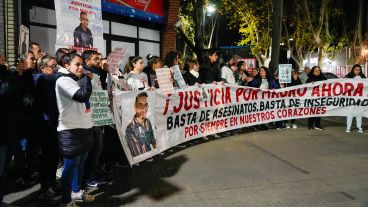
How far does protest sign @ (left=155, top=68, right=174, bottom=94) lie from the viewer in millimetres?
7343

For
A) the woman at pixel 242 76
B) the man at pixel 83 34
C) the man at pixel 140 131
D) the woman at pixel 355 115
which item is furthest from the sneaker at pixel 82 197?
the woman at pixel 355 115

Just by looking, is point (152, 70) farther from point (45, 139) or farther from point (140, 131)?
point (45, 139)

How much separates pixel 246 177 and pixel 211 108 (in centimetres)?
338

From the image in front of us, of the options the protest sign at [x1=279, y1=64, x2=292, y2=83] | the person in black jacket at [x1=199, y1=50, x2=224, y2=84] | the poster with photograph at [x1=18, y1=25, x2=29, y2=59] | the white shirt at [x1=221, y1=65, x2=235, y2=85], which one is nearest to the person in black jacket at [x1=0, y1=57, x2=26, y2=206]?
the poster with photograph at [x1=18, y1=25, x2=29, y2=59]

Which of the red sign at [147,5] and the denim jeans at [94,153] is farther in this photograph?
the red sign at [147,5]

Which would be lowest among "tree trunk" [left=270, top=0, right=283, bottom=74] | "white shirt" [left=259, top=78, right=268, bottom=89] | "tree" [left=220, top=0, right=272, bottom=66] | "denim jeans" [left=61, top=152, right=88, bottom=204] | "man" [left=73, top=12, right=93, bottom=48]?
"denim jeans" [left=61, top=152, right=88, bottom=204]

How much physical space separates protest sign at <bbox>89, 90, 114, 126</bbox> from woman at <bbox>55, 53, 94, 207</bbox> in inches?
29.8

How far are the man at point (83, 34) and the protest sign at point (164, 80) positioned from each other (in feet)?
6.10

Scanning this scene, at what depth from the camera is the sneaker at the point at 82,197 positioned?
16.7ft

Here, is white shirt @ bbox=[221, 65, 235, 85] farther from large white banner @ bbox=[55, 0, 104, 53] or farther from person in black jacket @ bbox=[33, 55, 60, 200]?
person in black jacket @ bbox=[33, 55, 60, 200]

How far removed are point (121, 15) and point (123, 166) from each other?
6.83 metres

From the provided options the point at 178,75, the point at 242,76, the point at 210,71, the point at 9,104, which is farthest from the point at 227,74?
the point at 9,104

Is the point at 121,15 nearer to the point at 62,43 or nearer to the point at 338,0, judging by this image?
the point at 62,43

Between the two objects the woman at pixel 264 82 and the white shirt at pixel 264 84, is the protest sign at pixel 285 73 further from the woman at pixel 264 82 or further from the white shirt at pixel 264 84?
the white shirt at pixel 264 84
